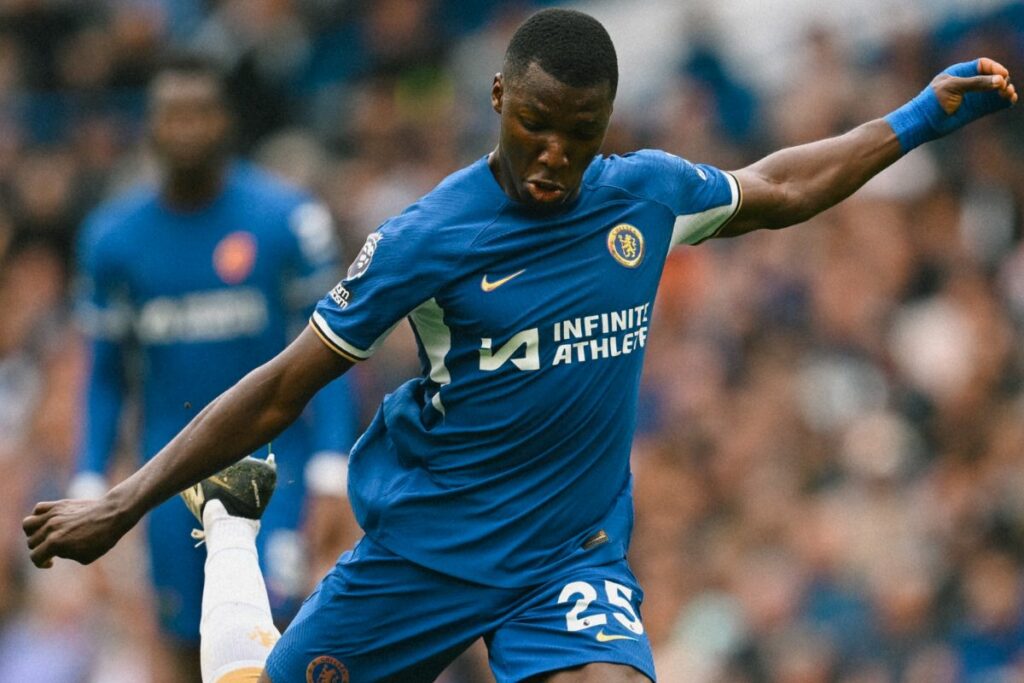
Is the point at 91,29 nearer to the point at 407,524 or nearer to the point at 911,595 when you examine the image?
the point at 911,595

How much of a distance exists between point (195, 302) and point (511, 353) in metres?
2.64

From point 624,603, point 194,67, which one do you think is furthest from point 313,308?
point 624,603

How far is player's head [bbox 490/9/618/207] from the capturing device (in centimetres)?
512

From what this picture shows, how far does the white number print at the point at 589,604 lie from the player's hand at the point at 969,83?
6.10 ft

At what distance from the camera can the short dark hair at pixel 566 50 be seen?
5.12m

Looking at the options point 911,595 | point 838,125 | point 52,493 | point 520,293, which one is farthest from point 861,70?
point 520,293

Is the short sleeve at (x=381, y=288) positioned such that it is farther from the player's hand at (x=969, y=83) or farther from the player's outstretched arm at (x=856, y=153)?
the player's hand at (x=969, y=83)

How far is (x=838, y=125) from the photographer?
489 inches

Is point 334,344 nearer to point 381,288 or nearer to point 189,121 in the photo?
point 381,288

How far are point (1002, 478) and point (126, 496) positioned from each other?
6.07 m

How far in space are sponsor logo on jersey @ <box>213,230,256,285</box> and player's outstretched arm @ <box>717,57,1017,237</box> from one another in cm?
249

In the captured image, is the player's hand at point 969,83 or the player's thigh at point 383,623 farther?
the player's hand at point 969,83

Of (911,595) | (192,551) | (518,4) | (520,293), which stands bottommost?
(911,595)

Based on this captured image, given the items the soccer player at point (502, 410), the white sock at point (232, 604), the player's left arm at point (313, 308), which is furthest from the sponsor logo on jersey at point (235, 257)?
the soccer player at point (502, 410)
